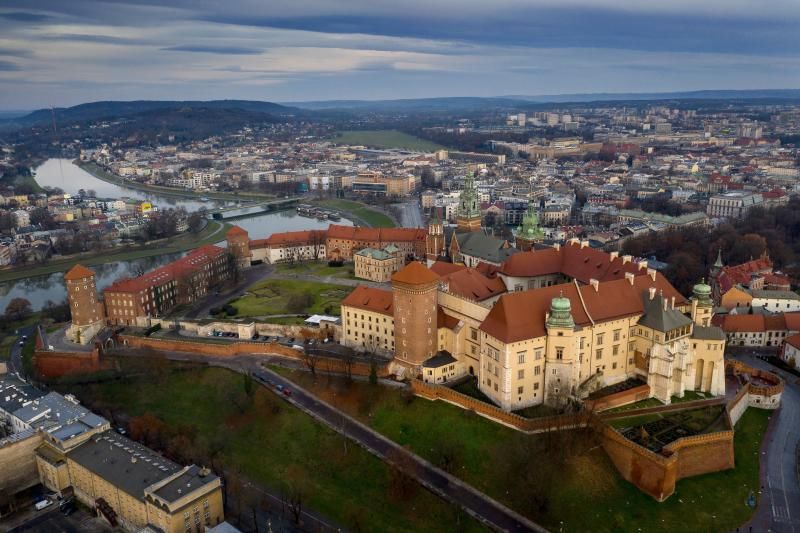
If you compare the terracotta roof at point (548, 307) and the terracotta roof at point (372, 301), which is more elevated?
the terracotta roof at point (548, 307)

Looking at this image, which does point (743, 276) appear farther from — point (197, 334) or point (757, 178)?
point (757, 178)

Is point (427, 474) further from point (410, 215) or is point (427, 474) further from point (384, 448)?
point (410, 215)

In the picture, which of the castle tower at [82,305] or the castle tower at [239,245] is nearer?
the castle tower at [82,305]

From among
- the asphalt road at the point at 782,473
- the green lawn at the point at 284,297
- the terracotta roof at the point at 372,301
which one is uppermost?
the terracotta roof at the point at 372,301

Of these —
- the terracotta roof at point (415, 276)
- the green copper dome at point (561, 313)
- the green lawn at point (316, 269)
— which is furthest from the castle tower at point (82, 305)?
the green copper dome at point (561, 313)

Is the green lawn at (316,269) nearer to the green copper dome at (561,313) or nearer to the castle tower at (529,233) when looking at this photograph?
the castle tower at (529,233)

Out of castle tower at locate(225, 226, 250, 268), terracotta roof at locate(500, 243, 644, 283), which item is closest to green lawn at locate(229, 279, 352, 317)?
castle tower at locate(225, 226, 250, 268)

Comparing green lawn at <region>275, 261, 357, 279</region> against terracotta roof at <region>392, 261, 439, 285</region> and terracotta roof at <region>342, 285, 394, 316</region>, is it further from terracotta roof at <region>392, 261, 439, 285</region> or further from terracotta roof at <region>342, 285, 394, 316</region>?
terracotta roof at <region>392, 261, 439, 285</region>
